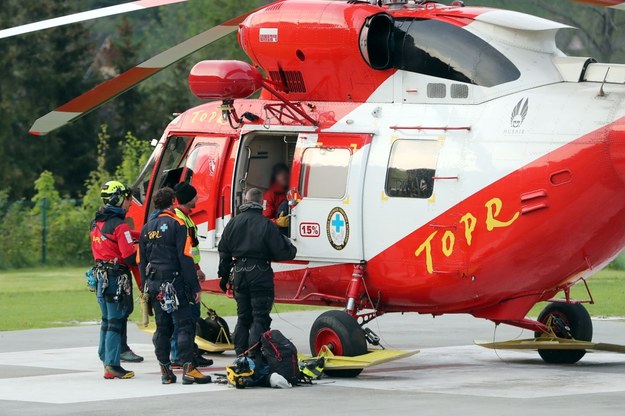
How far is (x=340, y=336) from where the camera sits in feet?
44.0

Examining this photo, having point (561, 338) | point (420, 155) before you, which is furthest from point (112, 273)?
point (561, 338)

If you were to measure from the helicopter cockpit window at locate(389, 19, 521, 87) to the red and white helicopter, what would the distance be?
1 centimetres

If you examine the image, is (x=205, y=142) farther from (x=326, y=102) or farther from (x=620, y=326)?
(x=620, y=326)

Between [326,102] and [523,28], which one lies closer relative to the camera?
[523,28]

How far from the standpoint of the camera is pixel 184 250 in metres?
13.0

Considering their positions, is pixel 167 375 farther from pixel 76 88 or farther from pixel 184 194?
pixel 76 88

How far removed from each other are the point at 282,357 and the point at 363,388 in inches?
32.2

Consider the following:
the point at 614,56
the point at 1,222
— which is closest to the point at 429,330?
the point at 1,222

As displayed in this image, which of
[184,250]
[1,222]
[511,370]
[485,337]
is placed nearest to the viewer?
[184,250]

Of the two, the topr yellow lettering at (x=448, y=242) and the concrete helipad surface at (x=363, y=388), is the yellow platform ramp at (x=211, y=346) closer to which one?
the concrete helipad surface at (x=363, y=388)

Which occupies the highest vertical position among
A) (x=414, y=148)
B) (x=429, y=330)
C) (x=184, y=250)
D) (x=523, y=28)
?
(x=523, y=28)

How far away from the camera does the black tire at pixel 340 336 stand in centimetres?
1336

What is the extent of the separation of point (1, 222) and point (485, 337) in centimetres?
2068

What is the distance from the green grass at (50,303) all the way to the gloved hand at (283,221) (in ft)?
20.3
